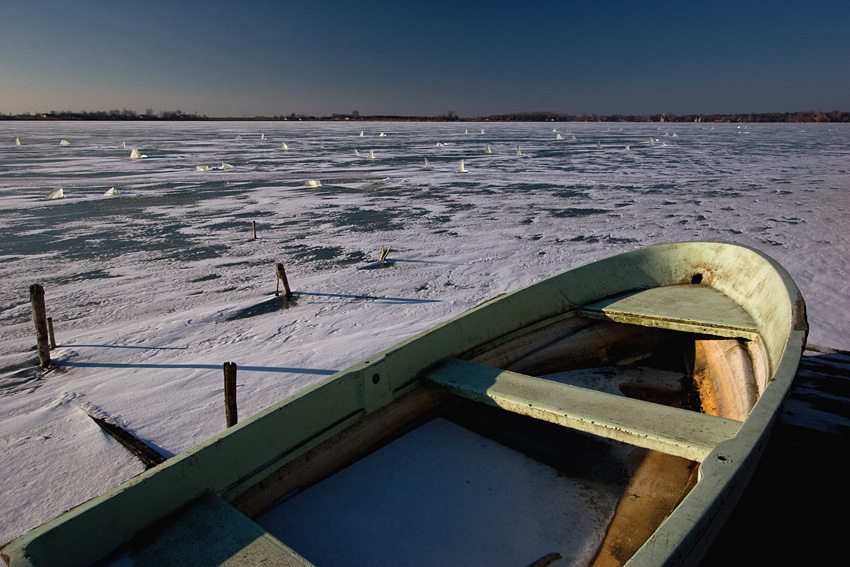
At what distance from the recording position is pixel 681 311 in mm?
3873

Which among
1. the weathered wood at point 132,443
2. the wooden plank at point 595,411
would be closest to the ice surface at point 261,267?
the weathered wood at point 132,443

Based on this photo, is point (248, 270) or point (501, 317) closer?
point (501, 317)

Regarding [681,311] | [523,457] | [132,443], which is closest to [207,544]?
[523,457]

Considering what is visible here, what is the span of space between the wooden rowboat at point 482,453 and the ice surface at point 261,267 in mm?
1256

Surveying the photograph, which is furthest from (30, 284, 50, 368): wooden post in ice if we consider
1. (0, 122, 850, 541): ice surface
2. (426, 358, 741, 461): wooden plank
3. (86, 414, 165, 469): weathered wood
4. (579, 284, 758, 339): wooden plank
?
(579, 284, 758, 339): wooden plank

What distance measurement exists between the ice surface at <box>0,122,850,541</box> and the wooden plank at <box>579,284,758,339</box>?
4.55ft

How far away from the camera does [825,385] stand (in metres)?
3.26

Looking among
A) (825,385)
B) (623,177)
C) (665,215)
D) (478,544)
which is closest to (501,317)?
(478,544)

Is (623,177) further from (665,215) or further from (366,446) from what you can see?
(366,446)

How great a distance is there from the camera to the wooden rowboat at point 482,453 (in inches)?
68.6

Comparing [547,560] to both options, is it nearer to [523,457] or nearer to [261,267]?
[523,457]

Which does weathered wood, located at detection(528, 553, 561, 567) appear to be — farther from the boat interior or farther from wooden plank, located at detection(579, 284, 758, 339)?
wooden plank, located at detection(579, 284, 758, 339)

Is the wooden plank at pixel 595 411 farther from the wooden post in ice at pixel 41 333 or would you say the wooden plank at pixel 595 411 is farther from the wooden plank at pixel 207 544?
the wooden post in ice at pixel 41 333

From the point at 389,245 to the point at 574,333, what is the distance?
4324 millimetres
